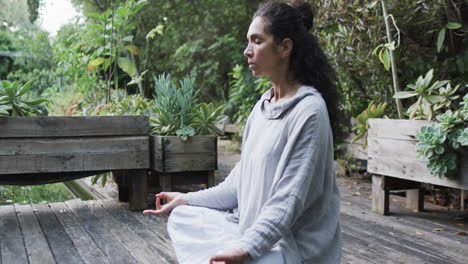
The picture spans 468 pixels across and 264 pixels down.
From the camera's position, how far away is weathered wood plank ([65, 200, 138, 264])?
228 cm

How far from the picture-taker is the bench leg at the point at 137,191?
3256 millimetres

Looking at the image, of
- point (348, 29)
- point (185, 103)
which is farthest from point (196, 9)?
point (185, 103)

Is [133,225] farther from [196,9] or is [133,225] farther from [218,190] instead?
[196,9]

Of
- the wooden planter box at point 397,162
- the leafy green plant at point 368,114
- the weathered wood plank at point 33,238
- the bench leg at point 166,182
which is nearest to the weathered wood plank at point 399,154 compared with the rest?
the wooden planter box at point 397,162

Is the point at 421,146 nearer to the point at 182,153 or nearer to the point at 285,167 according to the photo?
the point at 182,153

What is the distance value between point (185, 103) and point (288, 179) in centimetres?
236

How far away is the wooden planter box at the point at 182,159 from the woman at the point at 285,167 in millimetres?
1919

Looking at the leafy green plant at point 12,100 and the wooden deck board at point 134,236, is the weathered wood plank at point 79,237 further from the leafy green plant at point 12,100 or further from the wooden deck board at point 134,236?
the leafy green plant at point 12,100

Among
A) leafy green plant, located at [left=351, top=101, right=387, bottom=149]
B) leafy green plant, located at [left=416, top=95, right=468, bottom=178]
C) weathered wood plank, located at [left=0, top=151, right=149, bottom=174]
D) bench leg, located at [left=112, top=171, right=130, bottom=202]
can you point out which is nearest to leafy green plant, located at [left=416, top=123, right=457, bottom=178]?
leafy green plant, located at [left=416, top=95, right=468, bottom=178]

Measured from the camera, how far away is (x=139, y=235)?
266cm

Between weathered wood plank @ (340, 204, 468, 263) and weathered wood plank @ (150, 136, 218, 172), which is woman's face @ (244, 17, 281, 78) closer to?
weathered wood plank @ (340, 204, 468, 263)

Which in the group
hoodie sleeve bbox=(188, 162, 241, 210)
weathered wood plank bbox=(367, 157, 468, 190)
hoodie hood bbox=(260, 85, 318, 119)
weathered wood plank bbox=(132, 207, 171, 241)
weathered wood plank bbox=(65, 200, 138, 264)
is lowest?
weathered wood plank bbox=(132, 207, 171, 241)

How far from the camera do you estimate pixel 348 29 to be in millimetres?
4156

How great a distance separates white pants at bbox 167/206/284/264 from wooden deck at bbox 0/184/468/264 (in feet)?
3.40
